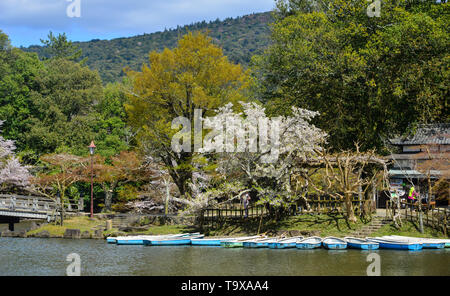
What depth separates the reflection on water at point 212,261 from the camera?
24703mm

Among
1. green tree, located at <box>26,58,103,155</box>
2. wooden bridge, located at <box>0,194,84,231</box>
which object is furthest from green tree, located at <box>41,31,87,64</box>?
wooden bridge, located at <box>0,194,84,231</box>

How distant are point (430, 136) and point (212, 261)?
79.1ft

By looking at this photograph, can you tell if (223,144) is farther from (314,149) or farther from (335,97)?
(335,97)

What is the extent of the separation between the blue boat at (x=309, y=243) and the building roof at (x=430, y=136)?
15.0m

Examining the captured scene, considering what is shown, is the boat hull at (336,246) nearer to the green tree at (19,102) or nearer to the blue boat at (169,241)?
the blue boat at (169,241)

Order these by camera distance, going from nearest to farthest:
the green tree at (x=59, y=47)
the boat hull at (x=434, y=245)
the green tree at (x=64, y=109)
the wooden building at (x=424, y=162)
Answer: the boat hull at (x=434, y=245) < the wooden building at (x=424, y=162) < the green tree at (x=64, y=109) < the green tree at (x=59, y=47)

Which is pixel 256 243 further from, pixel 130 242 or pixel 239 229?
pixel 130 242

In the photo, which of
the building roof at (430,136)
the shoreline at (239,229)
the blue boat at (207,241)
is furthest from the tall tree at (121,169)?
the building roof at (430,136)

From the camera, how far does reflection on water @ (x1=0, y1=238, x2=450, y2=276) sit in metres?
24.7

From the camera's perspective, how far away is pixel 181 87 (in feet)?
135

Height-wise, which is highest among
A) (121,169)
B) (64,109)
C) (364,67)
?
(364,67)

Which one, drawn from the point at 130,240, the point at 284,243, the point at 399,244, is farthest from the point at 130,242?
the point at 399,244

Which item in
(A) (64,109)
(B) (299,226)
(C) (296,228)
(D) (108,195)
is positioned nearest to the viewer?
(C) (296,228)

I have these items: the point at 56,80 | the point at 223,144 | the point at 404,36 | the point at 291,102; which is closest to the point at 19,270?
the point at 223,144
